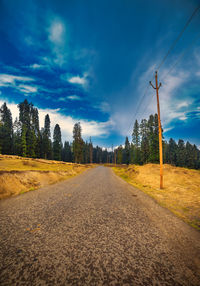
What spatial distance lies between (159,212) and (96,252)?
3274 mm

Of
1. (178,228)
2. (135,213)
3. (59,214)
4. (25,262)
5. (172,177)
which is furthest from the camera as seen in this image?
(172,177)

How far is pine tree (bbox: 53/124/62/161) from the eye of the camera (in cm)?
4912

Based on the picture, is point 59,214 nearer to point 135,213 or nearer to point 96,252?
point 96,252

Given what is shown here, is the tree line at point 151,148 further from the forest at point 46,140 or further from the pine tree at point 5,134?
the pine tree at point 5,134

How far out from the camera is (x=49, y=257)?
1.99 metres

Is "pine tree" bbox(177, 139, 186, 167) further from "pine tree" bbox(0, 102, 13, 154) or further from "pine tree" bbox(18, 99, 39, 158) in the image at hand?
"pine tree" bbox(0, 102, 13, 154)

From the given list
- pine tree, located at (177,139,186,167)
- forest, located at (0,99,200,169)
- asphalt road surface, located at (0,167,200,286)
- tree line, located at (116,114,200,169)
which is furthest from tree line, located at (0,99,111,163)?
pine tree, located at (177,139,186,167)

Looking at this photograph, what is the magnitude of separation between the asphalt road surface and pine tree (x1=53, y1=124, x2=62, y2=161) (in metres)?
Answer: 48.0

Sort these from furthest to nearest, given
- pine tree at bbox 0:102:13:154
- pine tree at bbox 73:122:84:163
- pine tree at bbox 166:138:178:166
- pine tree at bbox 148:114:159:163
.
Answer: pine tree at bbox 166:138:178:166
pine tree at bbox 73:122:84:163
pine tree at bbox 0:102:13:154
pine tree at bbox 148:114:159:163

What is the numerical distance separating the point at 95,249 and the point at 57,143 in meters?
52.3

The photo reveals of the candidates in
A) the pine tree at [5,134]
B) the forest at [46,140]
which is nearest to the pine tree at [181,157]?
the forest at [46,140]

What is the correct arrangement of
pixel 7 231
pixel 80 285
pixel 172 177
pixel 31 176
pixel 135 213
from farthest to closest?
pixel 172 177 < pixel 31 176 < pixel 135 213 < pixel 7 231 < pixel 80 285

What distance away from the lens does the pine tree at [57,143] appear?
4912 cm

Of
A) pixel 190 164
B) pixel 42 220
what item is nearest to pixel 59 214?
pixel 42 220
